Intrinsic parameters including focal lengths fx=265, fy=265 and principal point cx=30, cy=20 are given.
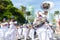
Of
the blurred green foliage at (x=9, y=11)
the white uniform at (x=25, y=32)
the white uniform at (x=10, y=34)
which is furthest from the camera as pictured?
the blurred green foliage at (x=9, y=11)

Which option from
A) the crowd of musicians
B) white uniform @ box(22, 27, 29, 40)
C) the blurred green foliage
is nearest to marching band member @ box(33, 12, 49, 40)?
the crowd of musicians

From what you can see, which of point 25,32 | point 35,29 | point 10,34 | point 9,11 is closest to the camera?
point 10,34

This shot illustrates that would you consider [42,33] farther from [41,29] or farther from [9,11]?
[9,11]

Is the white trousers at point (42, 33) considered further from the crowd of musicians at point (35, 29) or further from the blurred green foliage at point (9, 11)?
the blurred green foliage at point (9, 11)

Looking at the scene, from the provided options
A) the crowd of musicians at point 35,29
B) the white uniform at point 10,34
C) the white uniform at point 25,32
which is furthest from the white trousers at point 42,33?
the white uniform at point 10,34

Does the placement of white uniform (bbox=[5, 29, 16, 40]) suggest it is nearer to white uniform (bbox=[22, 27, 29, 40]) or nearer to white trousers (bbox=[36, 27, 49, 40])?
white uniform (bbox=[22, 27, 29, 40])

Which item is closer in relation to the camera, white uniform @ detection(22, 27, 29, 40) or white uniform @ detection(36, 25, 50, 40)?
white uniform @ detection(36, 25, 50, 40)

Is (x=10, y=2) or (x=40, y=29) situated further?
(x=10, y=2)

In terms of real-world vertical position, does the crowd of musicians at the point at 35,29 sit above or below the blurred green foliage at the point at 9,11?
below

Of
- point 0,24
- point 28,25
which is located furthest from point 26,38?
point 0,24

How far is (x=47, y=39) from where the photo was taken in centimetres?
595

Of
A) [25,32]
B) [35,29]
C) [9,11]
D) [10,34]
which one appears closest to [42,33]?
[35,29]

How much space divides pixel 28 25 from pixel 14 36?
1.72 ft

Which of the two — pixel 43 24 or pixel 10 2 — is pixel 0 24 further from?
pixel 43 24
